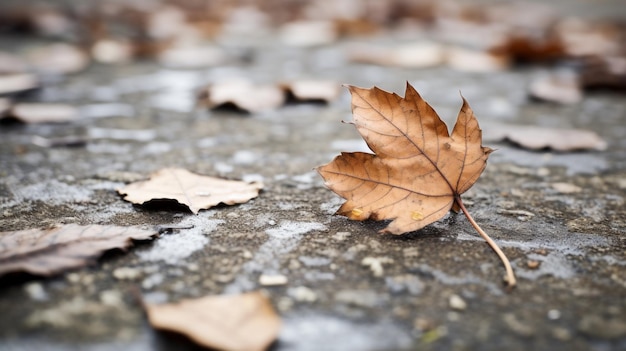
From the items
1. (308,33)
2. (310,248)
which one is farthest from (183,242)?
(308,33)

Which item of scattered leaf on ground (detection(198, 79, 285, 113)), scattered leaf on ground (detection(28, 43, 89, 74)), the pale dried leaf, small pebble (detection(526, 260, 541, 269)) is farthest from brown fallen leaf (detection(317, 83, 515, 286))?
scattered leaf on ground (detection(28, 43, 89, 74))

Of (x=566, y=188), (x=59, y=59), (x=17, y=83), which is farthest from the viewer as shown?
(x=59, y=59)

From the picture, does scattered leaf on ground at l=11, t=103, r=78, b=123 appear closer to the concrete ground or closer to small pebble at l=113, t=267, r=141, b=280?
the concrete ground

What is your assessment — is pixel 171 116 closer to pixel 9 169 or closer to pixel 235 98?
pixel 235 98

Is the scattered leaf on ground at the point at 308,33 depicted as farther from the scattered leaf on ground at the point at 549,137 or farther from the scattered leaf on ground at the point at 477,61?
the scattered leaf on ground at the point at 549,137

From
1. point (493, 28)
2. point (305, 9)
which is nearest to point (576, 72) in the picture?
point (493, 28)

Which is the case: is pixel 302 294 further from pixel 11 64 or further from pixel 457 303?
pixel 11 64
